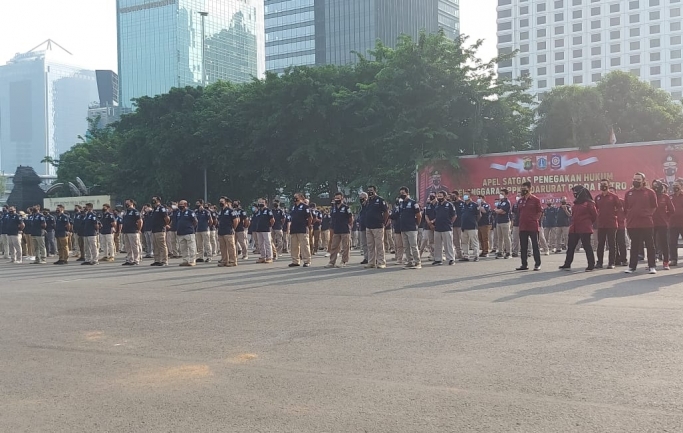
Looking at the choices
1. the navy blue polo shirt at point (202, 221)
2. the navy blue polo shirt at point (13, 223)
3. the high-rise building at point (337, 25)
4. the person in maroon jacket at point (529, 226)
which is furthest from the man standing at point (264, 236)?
the high-rise building at point (337, 25)

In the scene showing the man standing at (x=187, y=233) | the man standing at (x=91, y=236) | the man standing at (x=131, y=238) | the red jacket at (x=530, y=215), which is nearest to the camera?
the red jacket at (x=530, y=215)

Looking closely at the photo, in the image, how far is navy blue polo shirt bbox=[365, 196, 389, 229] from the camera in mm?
17047

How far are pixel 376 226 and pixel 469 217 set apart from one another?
139 inches

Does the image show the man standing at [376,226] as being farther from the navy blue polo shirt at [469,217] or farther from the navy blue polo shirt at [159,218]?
the navy blue polo shirt at [159,218]

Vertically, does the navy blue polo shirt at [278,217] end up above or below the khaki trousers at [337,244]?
above

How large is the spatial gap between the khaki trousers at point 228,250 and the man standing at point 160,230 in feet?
6.79

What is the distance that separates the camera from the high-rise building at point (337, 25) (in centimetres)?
11812

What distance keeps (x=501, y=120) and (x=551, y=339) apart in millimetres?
29630

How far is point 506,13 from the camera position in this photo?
5600 inches

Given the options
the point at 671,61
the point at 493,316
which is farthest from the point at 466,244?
the point at 671,61

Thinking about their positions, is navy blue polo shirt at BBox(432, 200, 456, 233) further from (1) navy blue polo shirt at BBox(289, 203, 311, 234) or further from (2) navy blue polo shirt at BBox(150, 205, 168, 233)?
(2) navy blue polo shirt at BBox(150, 205, 168, 233)

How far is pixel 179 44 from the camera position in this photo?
136 metres

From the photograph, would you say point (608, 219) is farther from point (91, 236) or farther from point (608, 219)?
point (91, 236)

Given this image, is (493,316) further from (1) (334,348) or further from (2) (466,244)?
(2) (466,244)
